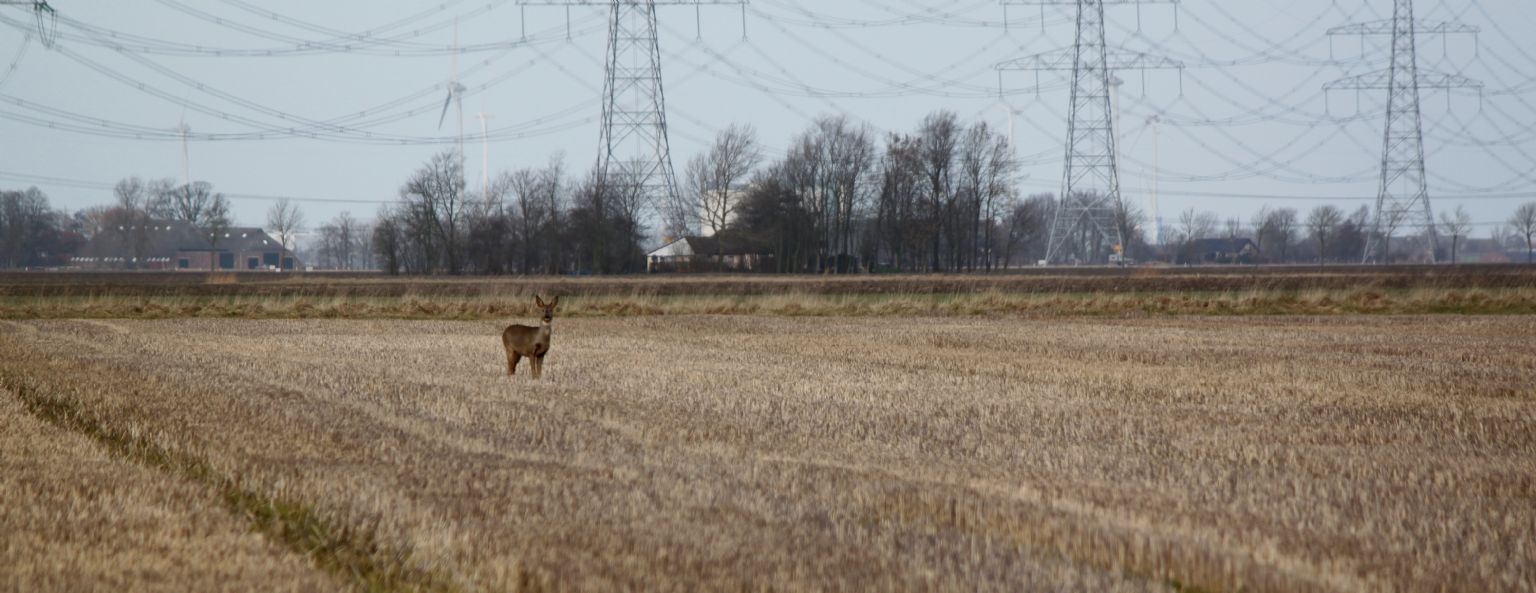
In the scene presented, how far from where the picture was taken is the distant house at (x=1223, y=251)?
592 feet

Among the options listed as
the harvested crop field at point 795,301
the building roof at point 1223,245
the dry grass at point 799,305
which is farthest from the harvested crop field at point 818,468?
the building roof at point 1223,245

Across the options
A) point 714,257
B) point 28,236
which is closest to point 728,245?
point 714,257

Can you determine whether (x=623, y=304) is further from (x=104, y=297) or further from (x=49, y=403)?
(x=49, y=403)

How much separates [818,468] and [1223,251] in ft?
626

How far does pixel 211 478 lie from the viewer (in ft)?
32.2

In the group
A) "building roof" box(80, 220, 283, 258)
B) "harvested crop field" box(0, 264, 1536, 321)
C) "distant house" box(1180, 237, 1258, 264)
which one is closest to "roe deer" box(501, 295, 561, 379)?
"harvested crop field" box(0, 264, 1536, 321)

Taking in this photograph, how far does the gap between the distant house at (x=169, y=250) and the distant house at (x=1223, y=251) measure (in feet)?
368

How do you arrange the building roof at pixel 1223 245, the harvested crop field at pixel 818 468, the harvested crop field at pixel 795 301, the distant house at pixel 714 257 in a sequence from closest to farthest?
the harvested crop field at pixel 818 468
the harvested crop field at pixel 795 301
the distant house at pixel 714 257
the building roof at pixel 1223 245

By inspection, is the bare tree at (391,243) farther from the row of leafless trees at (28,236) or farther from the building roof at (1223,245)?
the building roof at (1223,245)

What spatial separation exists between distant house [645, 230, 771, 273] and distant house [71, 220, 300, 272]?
2535 inches

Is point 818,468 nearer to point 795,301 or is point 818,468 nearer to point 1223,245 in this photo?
point 795,301

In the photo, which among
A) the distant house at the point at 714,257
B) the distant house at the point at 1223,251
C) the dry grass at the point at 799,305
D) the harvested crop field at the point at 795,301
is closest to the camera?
the dry grass at the point at 799,305

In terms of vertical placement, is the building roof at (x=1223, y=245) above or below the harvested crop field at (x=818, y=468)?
above

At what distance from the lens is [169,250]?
526 ft
